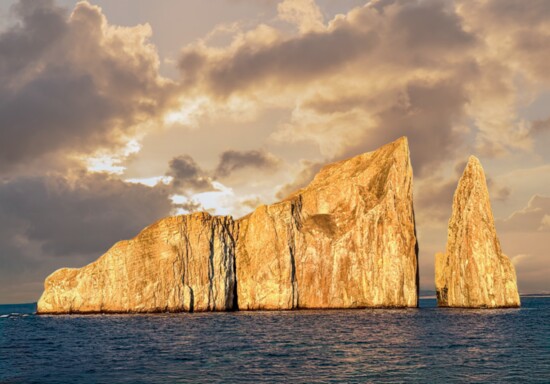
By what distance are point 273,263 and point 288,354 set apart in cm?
8308

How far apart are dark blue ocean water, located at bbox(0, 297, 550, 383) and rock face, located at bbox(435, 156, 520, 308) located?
41.4 meters

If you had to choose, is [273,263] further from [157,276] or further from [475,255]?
[475,255]

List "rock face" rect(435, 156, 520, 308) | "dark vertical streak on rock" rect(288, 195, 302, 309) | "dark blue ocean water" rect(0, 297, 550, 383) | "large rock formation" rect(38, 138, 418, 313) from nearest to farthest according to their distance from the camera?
"dark blue ocean water" rect(0, 297, 550, 383) → "rock face" rect(435, 156, 520, 308) → "large rock formation" rect(38, 138, 418, 313) → "dark vertical streak on rock" rect(288, 195, 302, 309)

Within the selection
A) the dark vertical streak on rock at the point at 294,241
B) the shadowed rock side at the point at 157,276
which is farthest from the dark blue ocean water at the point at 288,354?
the dark vertical streak on rock at the point at 294,241

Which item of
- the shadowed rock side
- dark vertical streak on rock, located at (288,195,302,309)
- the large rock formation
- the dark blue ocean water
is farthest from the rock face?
the shadowed rock side

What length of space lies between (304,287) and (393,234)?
22.3m

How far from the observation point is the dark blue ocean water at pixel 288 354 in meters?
38.5

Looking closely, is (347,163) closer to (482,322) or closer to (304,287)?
(304,287)

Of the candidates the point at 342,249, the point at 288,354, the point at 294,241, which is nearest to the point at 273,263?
the point at 294,241

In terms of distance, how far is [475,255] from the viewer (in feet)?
387

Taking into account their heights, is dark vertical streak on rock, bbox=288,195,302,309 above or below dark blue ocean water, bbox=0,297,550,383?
above

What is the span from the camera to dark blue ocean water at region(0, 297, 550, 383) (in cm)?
3853

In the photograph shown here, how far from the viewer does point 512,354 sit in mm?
48719

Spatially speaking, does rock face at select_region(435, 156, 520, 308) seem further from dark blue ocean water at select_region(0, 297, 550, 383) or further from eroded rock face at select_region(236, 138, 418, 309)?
dark blue ocean water at select_region(0, 297, 550, 383)
